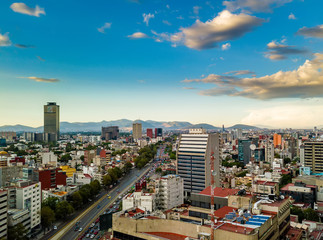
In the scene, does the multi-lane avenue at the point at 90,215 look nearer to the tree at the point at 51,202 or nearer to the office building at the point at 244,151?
the tree at the point at 51,202

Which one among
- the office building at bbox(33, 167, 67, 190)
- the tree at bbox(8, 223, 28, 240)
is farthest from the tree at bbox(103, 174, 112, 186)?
the tree at bbox(8, 223, 28, 240)

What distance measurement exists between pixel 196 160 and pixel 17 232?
25605 millimetres

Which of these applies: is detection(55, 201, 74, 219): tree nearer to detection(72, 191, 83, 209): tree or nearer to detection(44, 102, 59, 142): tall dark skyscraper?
detection(72, 191, 83, 209): tree

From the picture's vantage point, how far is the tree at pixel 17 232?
24.7m

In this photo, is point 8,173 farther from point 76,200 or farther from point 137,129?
point 137,129

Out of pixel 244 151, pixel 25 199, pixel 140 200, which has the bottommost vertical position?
pixel 140 200

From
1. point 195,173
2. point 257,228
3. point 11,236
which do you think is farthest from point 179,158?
point 257,228

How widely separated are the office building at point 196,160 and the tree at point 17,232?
23.7m

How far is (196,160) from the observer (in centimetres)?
4294

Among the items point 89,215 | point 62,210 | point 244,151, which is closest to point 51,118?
point 244,151

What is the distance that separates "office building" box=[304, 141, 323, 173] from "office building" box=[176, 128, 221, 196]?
67.2ft

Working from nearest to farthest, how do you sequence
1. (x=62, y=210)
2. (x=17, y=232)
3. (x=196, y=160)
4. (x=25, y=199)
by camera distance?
(x=17, y=232)
(x=25, y=199)
(x=62, y=210)
(x=196, y=160)

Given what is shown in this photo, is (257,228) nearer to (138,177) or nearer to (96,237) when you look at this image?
(96,237)

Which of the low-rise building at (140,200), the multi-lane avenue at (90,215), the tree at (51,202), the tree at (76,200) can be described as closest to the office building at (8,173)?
the tree at (51,202)
